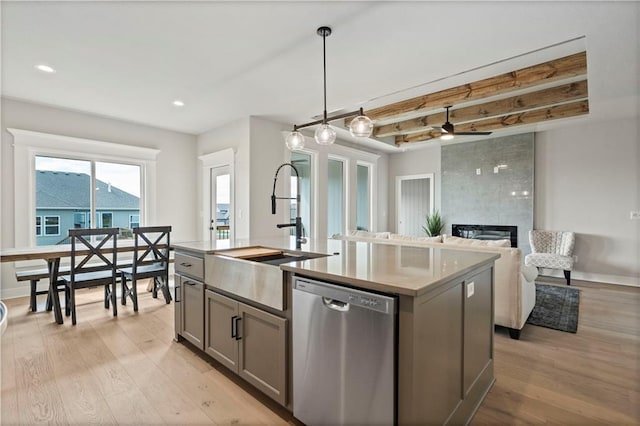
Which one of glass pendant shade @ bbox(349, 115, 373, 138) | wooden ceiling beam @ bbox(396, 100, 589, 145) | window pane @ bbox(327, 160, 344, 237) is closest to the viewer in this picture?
glass pendant shade @ bbox(349, 115, 373, 138)

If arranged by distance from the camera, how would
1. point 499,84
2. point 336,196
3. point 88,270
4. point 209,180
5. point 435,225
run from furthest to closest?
point 435,225 → point 336,196 → point 209,180 → point 499,84 → point 88,270

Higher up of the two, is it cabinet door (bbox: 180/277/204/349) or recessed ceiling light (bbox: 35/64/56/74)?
recessed ceiling light (bbox: 35/64/56/74)

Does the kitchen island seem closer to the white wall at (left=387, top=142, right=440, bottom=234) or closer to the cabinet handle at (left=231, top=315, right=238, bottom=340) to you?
the cabinet handle at (left=231, top=315, right=238, bottom=340)

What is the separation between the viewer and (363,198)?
24.7 ft

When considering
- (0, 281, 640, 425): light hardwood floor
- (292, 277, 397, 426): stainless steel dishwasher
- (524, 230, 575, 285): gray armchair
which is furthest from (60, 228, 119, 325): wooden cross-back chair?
(524, 230, 575, 285): gray armchair

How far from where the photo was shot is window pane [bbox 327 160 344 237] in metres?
6.69

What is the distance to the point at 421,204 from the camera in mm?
7715

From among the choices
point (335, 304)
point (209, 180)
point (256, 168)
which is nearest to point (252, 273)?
point (335, 304)

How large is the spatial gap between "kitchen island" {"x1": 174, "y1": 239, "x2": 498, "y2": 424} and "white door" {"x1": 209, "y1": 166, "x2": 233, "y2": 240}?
2.91 metres

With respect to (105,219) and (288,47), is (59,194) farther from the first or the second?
(288,47)

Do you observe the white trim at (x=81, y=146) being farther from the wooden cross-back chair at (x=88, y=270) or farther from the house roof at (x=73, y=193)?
the wooden cross-back chair at (x=88, y=270)

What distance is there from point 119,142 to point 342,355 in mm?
5229

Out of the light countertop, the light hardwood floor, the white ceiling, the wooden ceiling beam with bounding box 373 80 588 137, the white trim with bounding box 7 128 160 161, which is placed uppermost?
the wooden ceiling beam with bounding box 373 80 588 137

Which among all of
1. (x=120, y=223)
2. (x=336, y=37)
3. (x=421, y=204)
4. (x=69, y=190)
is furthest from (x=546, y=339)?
(x=69, y=190)
